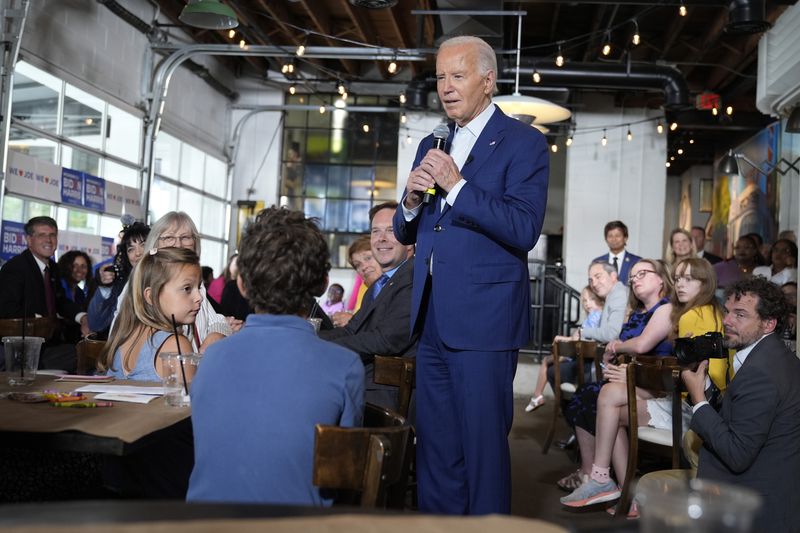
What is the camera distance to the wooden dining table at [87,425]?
5.23 ft

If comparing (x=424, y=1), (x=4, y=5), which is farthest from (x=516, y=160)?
(x=424, y=1)

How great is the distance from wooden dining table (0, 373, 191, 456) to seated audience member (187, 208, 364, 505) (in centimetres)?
23

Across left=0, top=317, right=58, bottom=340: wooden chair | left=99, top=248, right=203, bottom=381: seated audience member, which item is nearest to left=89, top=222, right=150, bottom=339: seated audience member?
left=0, top=317, right=58, bottom=340: wooden chair

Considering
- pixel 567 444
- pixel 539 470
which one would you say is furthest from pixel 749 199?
pixel 539 470

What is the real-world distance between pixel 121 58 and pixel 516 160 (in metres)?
8.49

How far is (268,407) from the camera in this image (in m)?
1.42

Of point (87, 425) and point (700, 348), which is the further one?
point (700, 348)

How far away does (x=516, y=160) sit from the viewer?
7.41 feet

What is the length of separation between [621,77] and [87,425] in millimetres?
9199

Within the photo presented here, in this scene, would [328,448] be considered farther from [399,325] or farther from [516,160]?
[399,325]

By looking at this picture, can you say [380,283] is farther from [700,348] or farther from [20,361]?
[20,361]

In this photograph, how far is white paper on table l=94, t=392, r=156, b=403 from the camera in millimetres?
2021

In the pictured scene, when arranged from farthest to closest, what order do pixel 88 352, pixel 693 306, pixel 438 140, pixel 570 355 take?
pixel 570 355 < pixel 693 306 < pixel 88 352 < pixel 438 140

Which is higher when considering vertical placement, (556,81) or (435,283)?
(556,81)
